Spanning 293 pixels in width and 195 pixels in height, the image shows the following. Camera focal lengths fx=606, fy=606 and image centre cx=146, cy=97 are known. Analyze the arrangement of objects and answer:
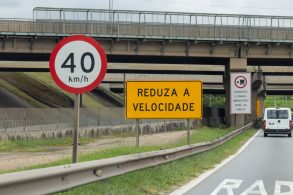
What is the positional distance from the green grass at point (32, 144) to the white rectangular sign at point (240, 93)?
11.4m

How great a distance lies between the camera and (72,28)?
169ft

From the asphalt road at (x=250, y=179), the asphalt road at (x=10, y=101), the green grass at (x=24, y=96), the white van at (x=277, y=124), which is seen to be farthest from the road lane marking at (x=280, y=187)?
the green grass at (x=24, y=96)

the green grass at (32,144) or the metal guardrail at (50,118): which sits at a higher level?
the metal guardrail at (50,118)

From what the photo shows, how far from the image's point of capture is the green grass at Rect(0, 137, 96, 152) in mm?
36031

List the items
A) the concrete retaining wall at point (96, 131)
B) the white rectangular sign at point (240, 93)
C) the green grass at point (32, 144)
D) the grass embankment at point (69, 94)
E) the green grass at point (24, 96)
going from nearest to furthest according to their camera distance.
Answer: the green grass at point (32, 144) → the concrete retaining wall at point (96, 131) → the white rectangular sign at point (240, 93) → the green grass at point (24, 96) → the grass embankment at point (69, 94)

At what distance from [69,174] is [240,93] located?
37769 mm

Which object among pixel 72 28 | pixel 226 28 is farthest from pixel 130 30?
pixel 226 28

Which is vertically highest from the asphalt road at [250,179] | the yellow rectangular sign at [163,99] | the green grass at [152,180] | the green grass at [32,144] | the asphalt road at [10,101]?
the asphalt road at [10,101]

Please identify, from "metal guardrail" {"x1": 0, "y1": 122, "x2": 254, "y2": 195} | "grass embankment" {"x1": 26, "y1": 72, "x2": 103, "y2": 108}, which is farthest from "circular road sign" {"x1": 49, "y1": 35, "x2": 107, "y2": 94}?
"grass embankment" {"x1": 26, "y1": 72, "x2": 103, "y2": 108}

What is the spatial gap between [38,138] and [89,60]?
33.8m

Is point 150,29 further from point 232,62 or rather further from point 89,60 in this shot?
point 89,60

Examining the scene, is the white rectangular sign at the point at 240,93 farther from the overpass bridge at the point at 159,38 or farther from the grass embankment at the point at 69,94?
the grass embankment at the point at 69,94

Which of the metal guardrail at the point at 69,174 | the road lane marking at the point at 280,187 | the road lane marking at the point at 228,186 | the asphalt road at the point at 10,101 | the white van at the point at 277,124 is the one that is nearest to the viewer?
the metal guardrail at the point at 69,174

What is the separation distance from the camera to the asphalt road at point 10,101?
5809cm
